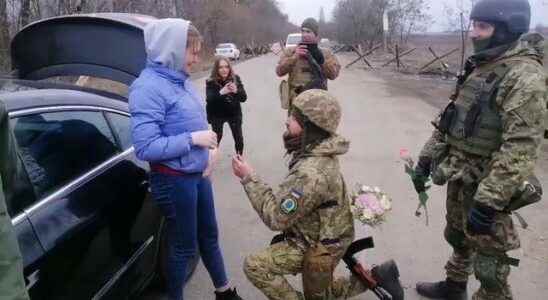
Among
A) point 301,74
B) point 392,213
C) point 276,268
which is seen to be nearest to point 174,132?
point 276,268

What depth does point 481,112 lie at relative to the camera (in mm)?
2848

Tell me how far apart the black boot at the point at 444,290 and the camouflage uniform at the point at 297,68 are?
310 centimetres

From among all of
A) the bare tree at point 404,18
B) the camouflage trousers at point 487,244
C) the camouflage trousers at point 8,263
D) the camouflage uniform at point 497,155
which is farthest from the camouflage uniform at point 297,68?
the bare tree at point 404,18

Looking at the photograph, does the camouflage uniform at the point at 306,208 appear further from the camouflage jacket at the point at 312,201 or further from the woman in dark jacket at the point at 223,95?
the woman in dark jacket at the point at 223,95

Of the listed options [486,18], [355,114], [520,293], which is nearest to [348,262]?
[520,293]

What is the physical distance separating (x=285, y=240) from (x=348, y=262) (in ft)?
1.60

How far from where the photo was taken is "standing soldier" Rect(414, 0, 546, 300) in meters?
2.62

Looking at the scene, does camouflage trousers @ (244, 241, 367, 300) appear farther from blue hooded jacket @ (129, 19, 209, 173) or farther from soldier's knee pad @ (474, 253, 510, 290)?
soldier's knee pad @ (474, 253, 510, 290)

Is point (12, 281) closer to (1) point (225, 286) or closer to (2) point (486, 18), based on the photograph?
(1) point (225, 286)

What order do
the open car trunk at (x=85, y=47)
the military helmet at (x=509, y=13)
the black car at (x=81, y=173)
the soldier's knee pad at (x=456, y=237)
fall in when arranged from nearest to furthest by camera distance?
the black car at (x=81, y=173) → the military helmet at (x=509, y=13) → the soldier's knee pad at (x=456, y=237) → the open car trunk at (x=85, y=47)

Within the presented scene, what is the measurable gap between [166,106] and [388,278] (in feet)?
5.71

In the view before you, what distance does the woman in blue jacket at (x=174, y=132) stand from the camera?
8.63 feet

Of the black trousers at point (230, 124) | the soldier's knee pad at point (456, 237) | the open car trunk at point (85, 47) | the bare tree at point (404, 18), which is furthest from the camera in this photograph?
the bare tree at point (404, 18)

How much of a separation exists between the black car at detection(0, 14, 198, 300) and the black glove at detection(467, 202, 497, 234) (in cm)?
195
